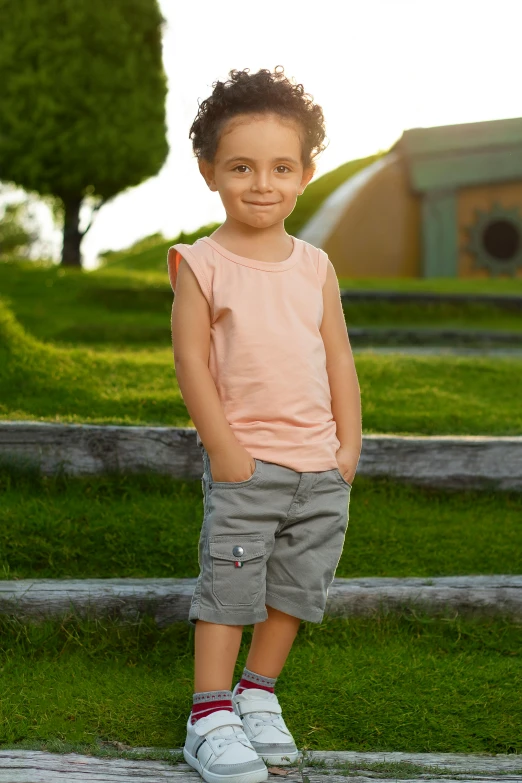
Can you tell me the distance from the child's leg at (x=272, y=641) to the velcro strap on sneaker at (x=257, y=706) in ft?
0.21

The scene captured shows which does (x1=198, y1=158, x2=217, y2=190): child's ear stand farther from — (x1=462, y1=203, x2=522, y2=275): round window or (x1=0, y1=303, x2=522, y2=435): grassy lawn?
(x1=462, y1=203, x2=522, y2=275): round window

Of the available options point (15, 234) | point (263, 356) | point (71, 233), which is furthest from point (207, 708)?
point (15, 234)

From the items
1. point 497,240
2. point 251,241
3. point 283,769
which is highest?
Answer: point 497,240

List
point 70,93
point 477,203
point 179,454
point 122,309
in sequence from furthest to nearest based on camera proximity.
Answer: point 477,203
point 70,93
point 122,309
point 179,454

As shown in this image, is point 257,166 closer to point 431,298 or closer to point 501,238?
point 431,298

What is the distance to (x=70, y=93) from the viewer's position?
1225cm

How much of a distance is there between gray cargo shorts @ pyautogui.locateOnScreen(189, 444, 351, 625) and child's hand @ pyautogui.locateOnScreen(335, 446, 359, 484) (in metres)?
0.02

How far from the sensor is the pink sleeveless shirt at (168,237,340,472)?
206 centimetres

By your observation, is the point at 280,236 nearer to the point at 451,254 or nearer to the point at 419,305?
the point at 419,305

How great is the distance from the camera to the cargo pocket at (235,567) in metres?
2.03

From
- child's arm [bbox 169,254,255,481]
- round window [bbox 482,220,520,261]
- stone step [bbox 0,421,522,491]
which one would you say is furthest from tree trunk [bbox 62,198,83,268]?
child's arm [bbox 169,254,255,481]

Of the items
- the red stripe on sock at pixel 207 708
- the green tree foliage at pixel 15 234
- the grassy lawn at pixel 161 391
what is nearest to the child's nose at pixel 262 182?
the red stripe on sock at pixel 207 708

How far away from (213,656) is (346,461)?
1.76 ft

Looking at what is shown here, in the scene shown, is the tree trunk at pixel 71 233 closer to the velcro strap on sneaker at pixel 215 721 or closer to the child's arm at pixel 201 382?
the child's arm at pixel 201 382
